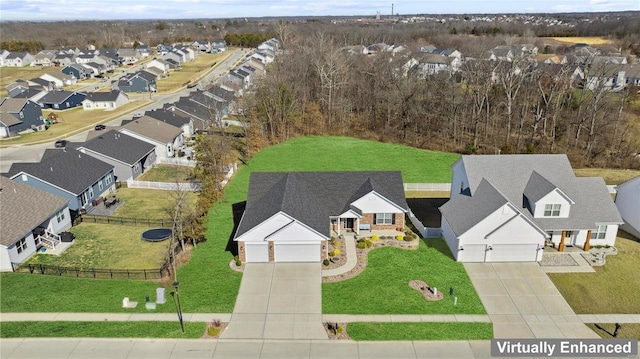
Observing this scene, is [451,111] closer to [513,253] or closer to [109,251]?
[513,253]

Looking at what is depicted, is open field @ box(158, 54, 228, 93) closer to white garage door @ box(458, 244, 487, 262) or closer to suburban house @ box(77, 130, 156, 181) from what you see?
suburban house @ box(77, 130, 156, 181)

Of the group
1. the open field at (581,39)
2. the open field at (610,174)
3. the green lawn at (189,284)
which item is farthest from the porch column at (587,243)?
the open field at (581,39)

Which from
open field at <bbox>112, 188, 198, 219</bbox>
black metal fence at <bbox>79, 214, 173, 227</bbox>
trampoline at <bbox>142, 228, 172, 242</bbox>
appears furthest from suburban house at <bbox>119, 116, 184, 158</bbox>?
trampoline at <bbox>142, 228, 172, 242</bbox>

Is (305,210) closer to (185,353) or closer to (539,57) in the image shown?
(185,353)

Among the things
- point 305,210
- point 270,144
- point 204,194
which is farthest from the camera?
Result: point 270,144

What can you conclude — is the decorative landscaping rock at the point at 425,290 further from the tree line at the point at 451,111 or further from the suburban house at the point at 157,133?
the suburban house at the point at 157,133

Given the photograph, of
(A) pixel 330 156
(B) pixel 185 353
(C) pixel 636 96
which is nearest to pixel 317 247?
(B) pixel 185 353
